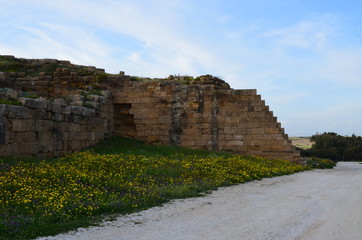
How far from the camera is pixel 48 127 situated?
1370 centimetres

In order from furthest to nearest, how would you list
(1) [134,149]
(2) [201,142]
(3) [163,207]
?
(2) [201,142] < (1) [134,149] < (3) [163,207]

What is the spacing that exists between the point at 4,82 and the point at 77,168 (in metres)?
11.5

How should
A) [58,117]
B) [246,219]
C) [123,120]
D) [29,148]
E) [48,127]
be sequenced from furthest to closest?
[123,120], [58,117], [48,127], [29,148], [246,219]

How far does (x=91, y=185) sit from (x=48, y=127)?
209 inches

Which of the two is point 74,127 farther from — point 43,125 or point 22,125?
point 22,125

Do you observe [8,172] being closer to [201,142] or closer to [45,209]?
[45,209]

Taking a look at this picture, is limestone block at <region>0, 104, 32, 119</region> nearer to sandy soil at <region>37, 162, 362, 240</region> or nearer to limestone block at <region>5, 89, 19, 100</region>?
limestone block at <region>5, 89, 19, 100</region>

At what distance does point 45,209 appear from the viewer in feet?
22.5

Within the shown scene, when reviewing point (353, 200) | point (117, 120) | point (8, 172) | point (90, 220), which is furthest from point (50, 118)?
point (353, 200)

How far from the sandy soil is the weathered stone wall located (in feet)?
21.0

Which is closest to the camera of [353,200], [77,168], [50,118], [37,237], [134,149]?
[37,237]

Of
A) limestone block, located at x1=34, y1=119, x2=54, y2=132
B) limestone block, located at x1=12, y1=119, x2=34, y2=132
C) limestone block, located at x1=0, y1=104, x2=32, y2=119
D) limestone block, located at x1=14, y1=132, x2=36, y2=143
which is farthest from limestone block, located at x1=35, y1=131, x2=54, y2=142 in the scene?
limestone block, located at x1=0, y1=104, x2=32, y2=119

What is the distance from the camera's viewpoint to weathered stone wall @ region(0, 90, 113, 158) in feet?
38.9

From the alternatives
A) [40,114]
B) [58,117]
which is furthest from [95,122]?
[40,114]
